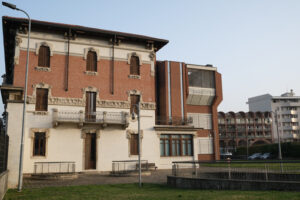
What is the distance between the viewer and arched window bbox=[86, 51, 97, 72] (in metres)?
27.8

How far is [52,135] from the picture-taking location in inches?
979

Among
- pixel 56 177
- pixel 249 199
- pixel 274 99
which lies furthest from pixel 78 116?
pixel 274 99

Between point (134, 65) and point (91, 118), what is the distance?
7.34m

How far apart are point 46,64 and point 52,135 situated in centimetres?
655

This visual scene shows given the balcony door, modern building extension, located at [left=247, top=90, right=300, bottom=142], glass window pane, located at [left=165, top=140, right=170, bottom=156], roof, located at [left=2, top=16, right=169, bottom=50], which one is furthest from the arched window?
modern building extension, located at [left=247, top=90, right=300, bottom=142]

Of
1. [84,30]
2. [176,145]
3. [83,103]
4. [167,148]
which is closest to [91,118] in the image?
[83,103]

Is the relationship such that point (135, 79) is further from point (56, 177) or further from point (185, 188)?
point (185, 188)

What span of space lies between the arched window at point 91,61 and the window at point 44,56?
12.0 ft

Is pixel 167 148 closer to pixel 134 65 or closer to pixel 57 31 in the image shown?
pixel 134 65

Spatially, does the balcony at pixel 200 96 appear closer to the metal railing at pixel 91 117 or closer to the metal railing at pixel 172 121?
the metal railing at pixel 172 121

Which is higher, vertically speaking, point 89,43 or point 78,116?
point 89,43

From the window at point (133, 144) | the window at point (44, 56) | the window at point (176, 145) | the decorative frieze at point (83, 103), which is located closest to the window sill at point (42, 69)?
the window at point (44, 56)

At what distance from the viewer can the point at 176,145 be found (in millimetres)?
30578

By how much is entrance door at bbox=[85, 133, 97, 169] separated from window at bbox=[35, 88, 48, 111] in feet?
15.0
